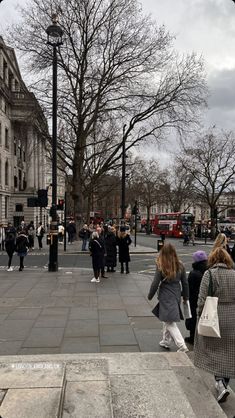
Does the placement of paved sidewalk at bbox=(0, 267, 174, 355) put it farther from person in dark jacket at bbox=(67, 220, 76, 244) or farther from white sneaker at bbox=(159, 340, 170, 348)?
person in dark jacket at bbox=(67, 220, 76, 244)

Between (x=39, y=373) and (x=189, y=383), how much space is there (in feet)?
5.46

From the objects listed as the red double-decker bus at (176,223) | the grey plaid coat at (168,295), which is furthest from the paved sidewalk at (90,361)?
the red double-decker bus at (176,223)

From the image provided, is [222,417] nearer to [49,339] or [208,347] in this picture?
[208,347]

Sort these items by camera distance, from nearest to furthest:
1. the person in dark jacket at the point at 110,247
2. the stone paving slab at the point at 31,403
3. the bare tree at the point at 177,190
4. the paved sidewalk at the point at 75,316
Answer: the stone paving slab at the point at 31,403
the paved sidewalk at the point at 75,316
the person in dark jacket at the point at 110,247
the bare tree at the point at 177,190

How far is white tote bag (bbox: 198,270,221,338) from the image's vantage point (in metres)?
4.12

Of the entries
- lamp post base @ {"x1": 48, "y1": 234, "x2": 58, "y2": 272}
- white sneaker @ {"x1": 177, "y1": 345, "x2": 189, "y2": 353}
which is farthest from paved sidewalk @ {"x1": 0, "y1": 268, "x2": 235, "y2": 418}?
lamp post base @ {"x1": 48, "y1": 234, "x2": 58, "y2": 272}

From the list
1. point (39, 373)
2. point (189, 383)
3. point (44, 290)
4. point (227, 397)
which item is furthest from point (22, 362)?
point (44, 290)

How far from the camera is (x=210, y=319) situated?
4.13 metres

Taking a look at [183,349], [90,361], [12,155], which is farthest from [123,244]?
[12,155]

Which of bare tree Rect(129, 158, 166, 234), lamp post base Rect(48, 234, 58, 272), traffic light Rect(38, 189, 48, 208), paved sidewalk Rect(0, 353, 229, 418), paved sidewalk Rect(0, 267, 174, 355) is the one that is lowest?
paved sidewalk Rect(0, 267, 174, 355)

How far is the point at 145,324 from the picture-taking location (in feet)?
25.5

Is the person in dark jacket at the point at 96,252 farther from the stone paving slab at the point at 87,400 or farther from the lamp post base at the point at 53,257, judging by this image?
the stone paving slab at the point at 87,400

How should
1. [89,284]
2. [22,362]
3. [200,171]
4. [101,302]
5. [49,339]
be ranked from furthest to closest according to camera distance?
[200,171]
[89,284]
[101,302]
[49,339]
[22,362]

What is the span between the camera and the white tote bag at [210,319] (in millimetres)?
→ 4123
